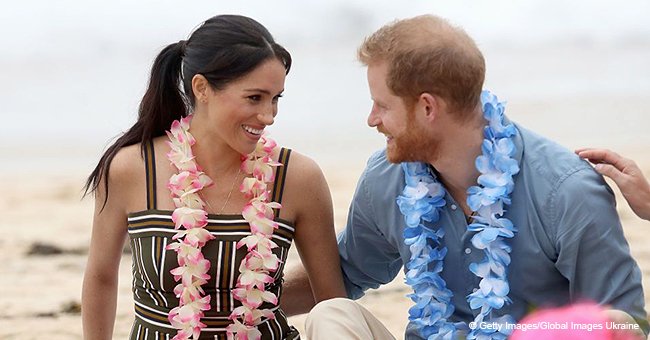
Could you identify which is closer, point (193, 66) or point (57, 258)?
point (193, 66)

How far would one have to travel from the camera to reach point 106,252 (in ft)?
12.7

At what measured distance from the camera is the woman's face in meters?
3.62

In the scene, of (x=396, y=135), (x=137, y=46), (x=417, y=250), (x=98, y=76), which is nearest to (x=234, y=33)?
(x=396, y=135)

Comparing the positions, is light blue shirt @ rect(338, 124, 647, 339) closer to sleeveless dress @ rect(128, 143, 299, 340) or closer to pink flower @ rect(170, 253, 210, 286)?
sleeveless dress @ rect(128, 143, 299, 340)

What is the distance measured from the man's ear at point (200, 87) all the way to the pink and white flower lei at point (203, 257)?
0.21 meters

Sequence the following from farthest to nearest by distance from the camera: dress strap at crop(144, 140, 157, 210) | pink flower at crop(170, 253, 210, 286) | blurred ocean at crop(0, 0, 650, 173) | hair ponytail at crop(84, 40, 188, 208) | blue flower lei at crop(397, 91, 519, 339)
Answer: blurred ocean at crop(0, 0, 650, 173), hair ponytail at crop(84, 40, 188, 208), dress strap at crop(144, 140, 157, 210), pink flower at crop(170, 253, 210, 286), blue flower lei at crop(397, 91, 519, 339)

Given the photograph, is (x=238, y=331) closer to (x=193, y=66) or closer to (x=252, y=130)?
(x=252, y=130)

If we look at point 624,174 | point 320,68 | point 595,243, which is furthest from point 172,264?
point 320,68

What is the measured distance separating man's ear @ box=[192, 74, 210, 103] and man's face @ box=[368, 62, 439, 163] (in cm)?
57

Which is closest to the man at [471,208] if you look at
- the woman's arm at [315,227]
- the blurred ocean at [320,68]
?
the woman's arm at [315,227]

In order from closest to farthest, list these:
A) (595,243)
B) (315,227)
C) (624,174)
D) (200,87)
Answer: (595,243), (624,174), (200,87), (315,227)

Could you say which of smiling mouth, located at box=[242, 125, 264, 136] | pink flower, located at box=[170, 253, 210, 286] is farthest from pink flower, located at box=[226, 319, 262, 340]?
smiling mouth, located at box=[242, 125, 264, 136]

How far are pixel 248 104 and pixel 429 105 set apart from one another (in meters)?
0.61

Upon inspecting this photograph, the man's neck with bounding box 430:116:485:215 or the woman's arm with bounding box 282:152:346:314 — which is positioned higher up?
the man's neck with bounding box 430:116:485:215
